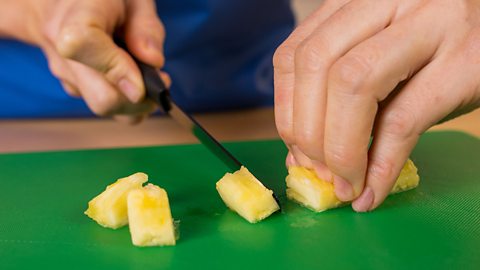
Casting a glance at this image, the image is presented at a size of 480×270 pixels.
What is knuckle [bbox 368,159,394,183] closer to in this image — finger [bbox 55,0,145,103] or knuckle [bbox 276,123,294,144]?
knuckle [bbox 276,123,294,144]

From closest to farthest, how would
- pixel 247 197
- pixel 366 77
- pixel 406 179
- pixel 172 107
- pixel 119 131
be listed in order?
pixel 366 77, pixel 247 197, pixel 406 179, pixel 172 107, pixel 119 131

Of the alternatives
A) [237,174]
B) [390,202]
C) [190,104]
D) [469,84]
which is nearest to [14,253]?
[237,174]

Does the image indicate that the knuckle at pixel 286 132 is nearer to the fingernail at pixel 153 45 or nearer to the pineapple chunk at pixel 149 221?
the pineapple chunk at pixel 149 221

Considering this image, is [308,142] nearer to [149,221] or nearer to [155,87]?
[149,221]

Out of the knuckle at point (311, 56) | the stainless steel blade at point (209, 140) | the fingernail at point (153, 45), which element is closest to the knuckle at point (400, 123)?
the knuckle at point (311, 56)

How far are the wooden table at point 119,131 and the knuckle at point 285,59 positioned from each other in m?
0.54

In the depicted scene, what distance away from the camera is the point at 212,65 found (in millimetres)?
1796

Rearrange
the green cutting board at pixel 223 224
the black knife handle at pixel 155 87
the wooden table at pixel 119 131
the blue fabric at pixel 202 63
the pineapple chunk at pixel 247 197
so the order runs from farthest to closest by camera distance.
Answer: the blue fabric at pixel 202 63
the wooden table at pixel 119 131
the black knife handle at pixel 155 87
the pineapple chunk at pixel 247 197
the green cutting board at pixel 223 224

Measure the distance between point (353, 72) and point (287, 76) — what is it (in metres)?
0.15

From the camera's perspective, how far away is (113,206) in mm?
901

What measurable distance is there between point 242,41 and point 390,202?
922 mm

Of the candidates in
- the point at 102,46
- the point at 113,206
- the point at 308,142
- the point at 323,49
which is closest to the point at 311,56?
the point at 323,49

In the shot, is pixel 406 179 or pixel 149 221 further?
pixel 406 179

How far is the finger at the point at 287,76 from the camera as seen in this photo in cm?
94
